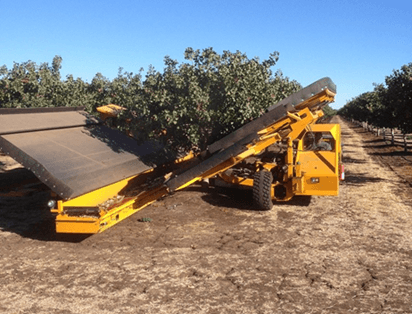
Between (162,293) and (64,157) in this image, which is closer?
(162,293)

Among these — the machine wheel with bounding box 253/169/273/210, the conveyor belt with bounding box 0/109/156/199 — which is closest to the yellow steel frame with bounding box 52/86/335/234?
the conveyor belt with bounding box 0/109/156/199

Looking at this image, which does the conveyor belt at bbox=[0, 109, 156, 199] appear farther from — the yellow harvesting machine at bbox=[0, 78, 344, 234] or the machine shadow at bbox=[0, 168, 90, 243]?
the machine shadow at bbox=[0, 168, 90, 243]

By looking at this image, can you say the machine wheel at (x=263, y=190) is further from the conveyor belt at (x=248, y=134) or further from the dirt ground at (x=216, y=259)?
the conveyor belt at (x=248, y=134)

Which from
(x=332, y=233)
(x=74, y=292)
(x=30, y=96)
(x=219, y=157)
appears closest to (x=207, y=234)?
(x=219, y=157)

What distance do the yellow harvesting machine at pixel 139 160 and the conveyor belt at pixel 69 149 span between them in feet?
0.07

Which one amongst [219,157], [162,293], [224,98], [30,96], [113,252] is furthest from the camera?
[30,96]

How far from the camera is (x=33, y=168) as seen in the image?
832 centimetres

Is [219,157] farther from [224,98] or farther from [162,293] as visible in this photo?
[162,293]

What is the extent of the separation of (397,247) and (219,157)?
456 cm

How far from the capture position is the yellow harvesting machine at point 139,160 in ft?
28.1

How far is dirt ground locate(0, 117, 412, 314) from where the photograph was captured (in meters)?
5.98

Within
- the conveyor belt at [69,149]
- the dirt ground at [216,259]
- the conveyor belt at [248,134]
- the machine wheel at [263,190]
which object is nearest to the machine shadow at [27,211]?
the dirt ground at [216,259]

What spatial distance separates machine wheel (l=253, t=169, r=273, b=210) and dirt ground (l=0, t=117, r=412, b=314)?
306 millimetres

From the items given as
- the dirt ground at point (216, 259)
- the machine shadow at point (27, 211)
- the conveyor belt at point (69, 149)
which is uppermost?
the conveyor belt at point (69, 149)
